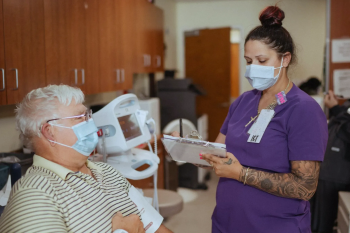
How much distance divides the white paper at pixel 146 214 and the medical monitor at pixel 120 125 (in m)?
0.58

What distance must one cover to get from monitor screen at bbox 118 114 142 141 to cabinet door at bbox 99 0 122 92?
Result: 0.56 meters

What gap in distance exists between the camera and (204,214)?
12.2ft

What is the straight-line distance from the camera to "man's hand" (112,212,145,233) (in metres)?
1.33

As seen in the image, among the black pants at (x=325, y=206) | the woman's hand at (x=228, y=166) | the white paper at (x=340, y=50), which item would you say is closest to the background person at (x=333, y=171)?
the black pants at (x=325, y=206)

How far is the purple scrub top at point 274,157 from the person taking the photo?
1.33 m

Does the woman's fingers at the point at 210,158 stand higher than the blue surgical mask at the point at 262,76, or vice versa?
the blue surgical mask at the point at 262,76

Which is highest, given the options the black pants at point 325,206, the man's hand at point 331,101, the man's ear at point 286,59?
the man's ear at point 286,59

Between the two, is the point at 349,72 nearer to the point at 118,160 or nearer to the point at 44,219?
the point at 118,160

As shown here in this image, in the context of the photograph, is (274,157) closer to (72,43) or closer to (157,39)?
(72,43)

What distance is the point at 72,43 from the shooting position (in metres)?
2.33

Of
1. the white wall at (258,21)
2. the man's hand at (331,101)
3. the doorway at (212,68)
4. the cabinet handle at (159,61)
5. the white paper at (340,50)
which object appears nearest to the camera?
the man's hand at (331,101)

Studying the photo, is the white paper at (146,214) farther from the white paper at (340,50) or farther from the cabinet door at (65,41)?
the white paper at (340,50)

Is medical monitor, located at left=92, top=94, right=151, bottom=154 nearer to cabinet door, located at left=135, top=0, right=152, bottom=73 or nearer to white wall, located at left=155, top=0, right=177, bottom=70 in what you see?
cabinet door, located at left=135, top=0, right=152, bottom=73

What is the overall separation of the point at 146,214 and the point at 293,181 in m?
0.67
